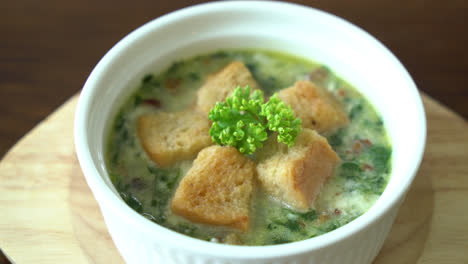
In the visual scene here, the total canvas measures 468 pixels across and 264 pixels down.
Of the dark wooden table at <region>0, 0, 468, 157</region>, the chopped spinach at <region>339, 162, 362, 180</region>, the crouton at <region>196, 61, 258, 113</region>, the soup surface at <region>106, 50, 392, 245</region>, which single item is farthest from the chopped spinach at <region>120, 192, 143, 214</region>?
the dark wooden table at <region>0, 0, 468, 157</region>

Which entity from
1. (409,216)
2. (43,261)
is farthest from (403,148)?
(43,261)

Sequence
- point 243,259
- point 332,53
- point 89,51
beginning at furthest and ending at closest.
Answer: point 89,51
point 332,53
point 243,259

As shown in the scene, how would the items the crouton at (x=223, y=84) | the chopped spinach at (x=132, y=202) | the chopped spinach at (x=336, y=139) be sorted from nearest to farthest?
1. the chopped spinach at (x=132, y=202)
2. the chopped spinach at (x=336, y=139)
3. the crouton at (x=223, y=84)

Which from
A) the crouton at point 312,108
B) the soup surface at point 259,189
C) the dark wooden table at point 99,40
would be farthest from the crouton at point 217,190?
the dark wooden table at point 99,40

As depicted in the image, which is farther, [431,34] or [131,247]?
[431,34]

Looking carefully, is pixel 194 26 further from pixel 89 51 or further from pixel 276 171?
pixel 89 51

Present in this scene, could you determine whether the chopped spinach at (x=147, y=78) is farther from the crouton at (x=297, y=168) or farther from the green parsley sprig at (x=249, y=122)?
the crouton at (x=297, y=168)
